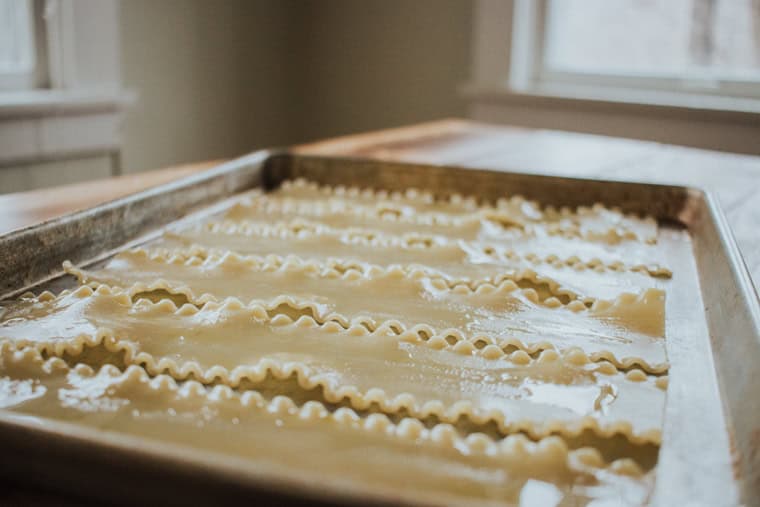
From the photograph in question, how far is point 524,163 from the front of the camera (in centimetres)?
168

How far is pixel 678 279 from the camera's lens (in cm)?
99

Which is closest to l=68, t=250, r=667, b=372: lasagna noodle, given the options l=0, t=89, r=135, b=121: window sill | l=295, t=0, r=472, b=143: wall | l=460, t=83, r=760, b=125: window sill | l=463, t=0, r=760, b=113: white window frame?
l=0, t=89, r=135, b=121: window sill

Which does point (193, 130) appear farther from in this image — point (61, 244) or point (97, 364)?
point (97, 364)

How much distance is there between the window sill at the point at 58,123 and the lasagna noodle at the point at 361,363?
147 cm

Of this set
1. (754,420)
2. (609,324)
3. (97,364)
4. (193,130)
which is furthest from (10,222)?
(193,130)

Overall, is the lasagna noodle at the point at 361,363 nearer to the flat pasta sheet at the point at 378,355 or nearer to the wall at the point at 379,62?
the flat pasta sheet at the point at 378,355

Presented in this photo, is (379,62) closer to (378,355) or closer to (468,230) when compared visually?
(468,230)

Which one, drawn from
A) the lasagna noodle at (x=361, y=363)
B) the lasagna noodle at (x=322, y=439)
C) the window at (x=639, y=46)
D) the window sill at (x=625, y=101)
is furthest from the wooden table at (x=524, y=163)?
the window at (x=639, y=46)

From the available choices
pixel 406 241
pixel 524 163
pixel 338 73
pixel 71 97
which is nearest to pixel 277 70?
pixel 338 73

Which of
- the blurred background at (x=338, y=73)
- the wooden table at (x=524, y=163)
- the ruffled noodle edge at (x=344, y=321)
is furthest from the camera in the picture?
the blurred background at (x=338, y=73)

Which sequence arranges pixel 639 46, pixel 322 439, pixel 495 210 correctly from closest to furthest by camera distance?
pixel 322 439 → pixel 495 210 → pixel 639 46

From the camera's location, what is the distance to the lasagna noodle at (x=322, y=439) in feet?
1.70

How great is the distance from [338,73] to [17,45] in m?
1.44

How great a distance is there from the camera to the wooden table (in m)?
1.19
